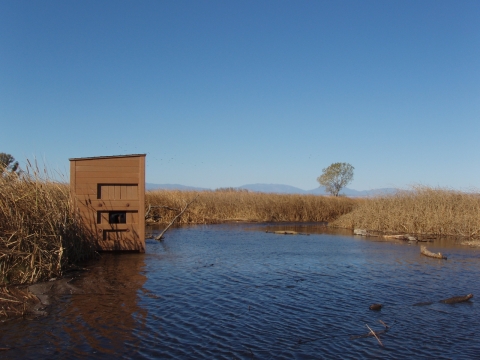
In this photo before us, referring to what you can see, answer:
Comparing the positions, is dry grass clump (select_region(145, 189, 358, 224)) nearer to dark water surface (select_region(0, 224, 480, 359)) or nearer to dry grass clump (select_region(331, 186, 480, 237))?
dry grass clump (select_region(331, 186, 480, 237))

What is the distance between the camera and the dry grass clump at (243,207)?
3014 centimetres

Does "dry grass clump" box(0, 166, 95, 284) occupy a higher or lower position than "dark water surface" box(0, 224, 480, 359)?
higher

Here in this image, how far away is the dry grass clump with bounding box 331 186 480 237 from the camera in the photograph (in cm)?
2466

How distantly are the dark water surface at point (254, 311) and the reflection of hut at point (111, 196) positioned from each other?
0.73 m

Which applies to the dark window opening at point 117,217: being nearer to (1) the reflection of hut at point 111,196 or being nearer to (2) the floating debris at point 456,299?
(1) the reflection of hut at point 111,196

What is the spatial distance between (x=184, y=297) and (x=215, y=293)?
0.75 m

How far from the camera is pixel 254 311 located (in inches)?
329

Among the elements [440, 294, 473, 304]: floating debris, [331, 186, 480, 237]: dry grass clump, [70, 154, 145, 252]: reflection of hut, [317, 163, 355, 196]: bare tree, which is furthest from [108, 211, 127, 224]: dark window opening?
[317, 163, 355, 196]: bare tree

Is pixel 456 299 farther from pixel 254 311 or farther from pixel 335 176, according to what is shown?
pixel 335 176

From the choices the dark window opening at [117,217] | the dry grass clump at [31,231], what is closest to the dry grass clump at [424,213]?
the dark window opening at [117,217]

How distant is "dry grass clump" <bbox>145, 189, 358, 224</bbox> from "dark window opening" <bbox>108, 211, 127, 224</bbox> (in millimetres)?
14283

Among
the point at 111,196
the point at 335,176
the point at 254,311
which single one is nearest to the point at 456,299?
the point at 254,311

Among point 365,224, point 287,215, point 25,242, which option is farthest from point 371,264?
point 287,215

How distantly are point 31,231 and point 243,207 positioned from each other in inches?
985
